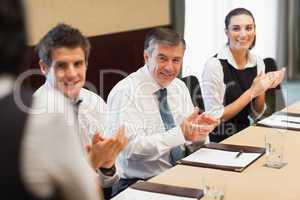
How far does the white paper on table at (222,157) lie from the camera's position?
80.5 inches

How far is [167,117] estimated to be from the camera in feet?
8.29

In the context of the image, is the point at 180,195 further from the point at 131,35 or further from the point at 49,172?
the point at 131,35

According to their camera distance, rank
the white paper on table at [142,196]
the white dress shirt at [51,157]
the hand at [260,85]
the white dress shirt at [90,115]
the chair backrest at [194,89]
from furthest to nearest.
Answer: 1. the hand at [260,85]
2. the chair backrest at [194,89]
3. the white dress shirt at [90,115]
4. the white paper on table at [142,196]
5. the white dress shirt at [51,157]

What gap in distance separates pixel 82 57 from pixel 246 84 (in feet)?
4.79

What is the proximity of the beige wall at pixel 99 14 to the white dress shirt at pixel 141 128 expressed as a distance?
930 mm

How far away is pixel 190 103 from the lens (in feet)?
9.11

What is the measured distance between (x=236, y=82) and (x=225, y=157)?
1.16m

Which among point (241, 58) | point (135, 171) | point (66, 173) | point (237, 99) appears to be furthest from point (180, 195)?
point (241, 58)

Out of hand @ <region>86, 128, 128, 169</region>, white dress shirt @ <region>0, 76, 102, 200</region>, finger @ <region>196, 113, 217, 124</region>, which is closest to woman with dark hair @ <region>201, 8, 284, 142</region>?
finger @ <region>196, 113, 217, 124</region>

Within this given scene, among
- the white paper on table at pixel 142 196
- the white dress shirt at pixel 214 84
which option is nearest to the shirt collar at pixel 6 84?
the white paper on table at pixel 142 196

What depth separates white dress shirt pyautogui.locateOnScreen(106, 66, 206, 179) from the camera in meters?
2.31

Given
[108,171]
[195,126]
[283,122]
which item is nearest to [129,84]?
[195,126]

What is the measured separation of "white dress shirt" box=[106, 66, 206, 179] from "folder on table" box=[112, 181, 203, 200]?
1.76 ft

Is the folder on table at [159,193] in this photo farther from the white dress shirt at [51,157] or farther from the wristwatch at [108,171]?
the white dress shirt at [51,157]
